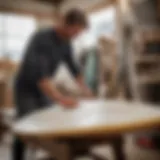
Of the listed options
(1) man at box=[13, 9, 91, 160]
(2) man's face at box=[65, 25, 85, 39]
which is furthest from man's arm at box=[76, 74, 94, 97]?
(2) man's face at box=[65, 25, 85, 39]

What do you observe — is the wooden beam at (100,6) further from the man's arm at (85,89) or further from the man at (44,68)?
the man's arm at (85,89)

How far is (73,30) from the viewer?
25.3 inches

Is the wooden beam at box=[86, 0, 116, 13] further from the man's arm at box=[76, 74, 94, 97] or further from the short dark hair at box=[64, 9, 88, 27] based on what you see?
the man's arm at box=[76, 74, 94, 97]

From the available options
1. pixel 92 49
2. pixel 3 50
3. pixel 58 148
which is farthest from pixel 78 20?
pixel 58 148

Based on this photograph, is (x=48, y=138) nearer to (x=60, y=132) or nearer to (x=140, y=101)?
(x=60, y=132)

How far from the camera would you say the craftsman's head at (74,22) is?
2.02ft

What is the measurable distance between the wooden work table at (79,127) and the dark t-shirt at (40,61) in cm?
10

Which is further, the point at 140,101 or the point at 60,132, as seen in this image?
the point at 140,101

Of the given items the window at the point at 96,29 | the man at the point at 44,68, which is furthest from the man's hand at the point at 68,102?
the window at the point at 96,29

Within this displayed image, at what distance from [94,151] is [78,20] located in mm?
417

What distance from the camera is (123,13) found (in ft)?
1.94

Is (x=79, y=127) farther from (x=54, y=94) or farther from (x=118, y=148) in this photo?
(x=118, y=148)

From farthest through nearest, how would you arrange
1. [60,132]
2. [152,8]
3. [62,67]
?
[62,67]
[152,8]
[60,132]

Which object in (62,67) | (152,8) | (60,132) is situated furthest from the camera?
(62,67)
